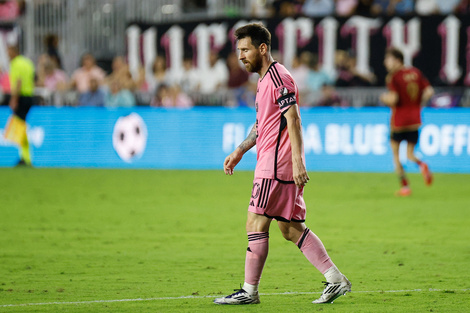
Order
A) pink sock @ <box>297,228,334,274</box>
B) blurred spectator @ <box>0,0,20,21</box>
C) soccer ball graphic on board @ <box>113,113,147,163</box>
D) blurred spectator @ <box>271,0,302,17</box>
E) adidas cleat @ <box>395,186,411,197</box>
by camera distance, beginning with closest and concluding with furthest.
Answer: pink sock @ <box>297,228,334,274</box>
adidas cleat @ <box>395,186,411,197</box>
soccer ball graphic on board @ <box>113,113,147,163</box>
blurred spectator @ <box>271,0,302,17</box>
blurred spectator @ <box>0,0,20,21</box>

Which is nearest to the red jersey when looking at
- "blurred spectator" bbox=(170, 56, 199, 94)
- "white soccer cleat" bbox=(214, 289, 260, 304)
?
"blurred spectator" bbox=(170, 56, 199, 94)

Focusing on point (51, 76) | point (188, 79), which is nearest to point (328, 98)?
point (188, 79)

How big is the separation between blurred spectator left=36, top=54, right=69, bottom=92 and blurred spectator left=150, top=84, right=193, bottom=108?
9.56ft

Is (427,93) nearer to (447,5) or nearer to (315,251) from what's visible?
(447,5)

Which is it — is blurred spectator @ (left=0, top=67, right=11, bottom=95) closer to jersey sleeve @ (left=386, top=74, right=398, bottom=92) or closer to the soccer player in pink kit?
jersey sleeve @ (left=386, top=74, right=398, bottom=92)

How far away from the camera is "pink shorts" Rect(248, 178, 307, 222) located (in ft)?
20.5

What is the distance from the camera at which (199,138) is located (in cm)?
1978

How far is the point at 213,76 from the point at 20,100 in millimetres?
4823

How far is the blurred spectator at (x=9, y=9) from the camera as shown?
2588 cm

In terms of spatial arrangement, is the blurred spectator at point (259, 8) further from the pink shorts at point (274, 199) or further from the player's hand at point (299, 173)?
the player's hand at point (299, 173)

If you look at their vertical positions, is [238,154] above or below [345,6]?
below

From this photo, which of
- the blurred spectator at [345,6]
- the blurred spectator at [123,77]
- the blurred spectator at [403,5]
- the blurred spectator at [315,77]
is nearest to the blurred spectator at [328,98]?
the blurred spectator at [315,77]

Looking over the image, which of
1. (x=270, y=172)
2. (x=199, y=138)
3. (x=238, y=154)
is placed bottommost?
(x=199, y=138)

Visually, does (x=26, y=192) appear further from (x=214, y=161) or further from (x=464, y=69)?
(x=464, y=69)
